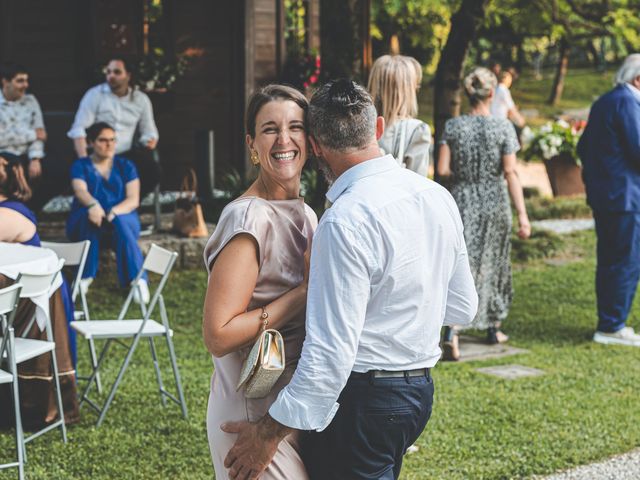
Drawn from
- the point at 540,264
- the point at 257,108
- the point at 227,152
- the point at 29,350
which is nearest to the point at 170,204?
the point at 227,152

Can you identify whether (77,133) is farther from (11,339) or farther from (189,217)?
(11,339)

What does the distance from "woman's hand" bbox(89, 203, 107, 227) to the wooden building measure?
3823 millimetres

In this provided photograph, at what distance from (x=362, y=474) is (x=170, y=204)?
32.6ft

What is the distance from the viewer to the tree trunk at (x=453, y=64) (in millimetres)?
9375

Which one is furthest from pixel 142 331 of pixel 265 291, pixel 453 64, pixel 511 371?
pixel 453 64

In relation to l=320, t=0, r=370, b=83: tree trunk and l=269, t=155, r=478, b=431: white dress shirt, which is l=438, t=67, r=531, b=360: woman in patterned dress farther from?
l=320, t=0, r=370, b=83: tree trunk

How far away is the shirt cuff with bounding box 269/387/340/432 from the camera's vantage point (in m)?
A: 2.59

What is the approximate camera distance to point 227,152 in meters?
13.6

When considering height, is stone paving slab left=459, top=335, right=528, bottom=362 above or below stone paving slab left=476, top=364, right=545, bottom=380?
below

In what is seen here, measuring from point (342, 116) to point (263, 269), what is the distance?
0.47m

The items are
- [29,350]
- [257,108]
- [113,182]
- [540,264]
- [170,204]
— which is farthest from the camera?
[170,204]

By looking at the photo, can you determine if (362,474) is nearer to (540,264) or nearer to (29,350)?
(29,350)

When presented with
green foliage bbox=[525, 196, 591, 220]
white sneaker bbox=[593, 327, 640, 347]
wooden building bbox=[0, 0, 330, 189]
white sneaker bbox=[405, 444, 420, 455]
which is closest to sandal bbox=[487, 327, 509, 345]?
white sneaker bbox=[593, 327, 640, 347]

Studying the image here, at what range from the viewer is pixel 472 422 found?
5863 mm
